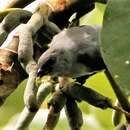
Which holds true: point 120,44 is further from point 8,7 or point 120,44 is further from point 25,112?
point 8,7

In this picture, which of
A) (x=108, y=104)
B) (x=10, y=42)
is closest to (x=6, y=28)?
(x=10, y=42)

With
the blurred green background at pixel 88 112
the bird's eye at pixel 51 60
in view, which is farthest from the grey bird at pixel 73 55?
the blurred green background at pixel 88 112

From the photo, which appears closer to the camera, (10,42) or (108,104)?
(108,104)

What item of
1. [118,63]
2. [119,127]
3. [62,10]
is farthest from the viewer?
[62,10]

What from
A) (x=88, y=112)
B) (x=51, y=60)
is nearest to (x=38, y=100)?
(x=51, y=60)

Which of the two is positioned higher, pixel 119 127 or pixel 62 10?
pixel 62 10

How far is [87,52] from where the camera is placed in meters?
0.81

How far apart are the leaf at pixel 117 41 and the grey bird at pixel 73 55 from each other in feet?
0.19

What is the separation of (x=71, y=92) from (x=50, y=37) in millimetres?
140

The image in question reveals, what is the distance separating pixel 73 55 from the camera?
0.79 metres

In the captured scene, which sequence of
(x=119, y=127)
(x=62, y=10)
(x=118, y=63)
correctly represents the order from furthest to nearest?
Answer: (x=62, y=10) → (x=119, y=127) → (x=118, y=63)

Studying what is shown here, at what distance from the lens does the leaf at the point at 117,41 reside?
0.74m

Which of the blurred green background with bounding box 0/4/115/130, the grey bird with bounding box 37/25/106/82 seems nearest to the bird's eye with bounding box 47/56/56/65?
the grey bird with bounding box 37/25/106/82

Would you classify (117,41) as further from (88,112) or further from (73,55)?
(88,112)
